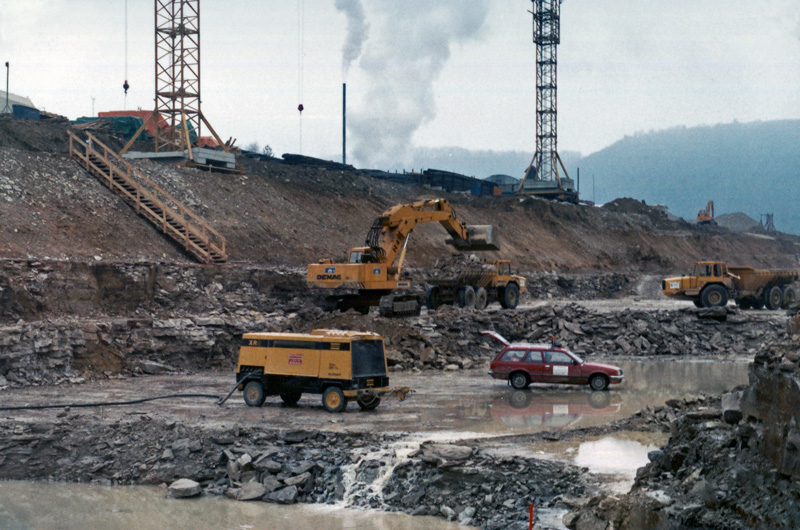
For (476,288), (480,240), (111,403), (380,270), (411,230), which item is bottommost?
(111,403)

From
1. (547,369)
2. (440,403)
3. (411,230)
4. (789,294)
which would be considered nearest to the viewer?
(440,403)

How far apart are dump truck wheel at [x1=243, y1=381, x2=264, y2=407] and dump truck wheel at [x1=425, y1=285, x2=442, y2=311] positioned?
15999 mm

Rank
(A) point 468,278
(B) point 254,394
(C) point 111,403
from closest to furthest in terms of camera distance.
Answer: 1. (C) point 111,403
2. (B) point 254,394
3. (A) point 468,278

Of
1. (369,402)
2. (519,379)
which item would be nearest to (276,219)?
(519,379)

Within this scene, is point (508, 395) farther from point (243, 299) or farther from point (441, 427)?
point (243, 299)

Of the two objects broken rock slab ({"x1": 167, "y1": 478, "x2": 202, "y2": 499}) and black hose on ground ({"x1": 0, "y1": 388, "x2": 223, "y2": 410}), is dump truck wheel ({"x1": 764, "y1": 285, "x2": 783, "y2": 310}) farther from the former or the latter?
broken rock slab ({"x1": 167, "y1": 478, "x2": 202, "y2": 499})

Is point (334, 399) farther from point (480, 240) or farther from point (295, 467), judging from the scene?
point (480, 240)

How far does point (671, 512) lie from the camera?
9766 mm

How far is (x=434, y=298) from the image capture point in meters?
34.7

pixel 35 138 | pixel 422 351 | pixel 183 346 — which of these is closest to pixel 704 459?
pixel 422 351

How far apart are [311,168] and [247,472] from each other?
4285 centimetres

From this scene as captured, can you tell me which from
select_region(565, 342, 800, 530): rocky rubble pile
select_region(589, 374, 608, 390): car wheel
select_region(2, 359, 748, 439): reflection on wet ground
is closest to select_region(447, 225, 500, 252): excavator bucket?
select_region(2, 359, 748, 439): reflection on wet ground

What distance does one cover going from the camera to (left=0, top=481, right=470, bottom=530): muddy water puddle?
12.6 m

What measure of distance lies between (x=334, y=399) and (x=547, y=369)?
6.69 metres
